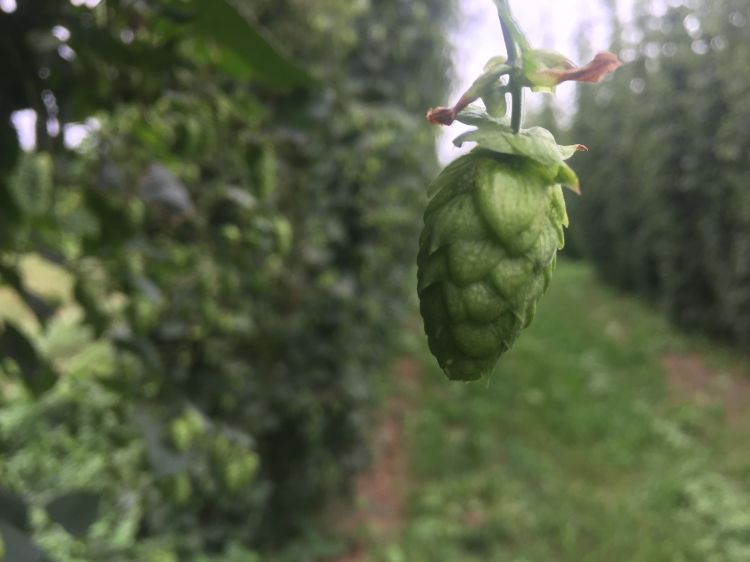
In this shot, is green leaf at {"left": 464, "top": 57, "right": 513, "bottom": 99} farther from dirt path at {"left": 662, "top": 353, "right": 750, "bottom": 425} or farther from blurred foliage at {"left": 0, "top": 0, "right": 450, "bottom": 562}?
dirt path at {"left": 662, "top": 353, "right": 750, "bottom": 425}

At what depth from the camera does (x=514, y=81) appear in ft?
1.48

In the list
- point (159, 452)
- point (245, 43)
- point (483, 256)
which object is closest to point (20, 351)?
point (159, 452)

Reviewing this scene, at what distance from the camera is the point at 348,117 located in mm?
3023

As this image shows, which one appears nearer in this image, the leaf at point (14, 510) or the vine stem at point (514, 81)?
the vine stem at point (514, 81)

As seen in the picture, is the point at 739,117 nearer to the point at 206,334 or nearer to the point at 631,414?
the point at 631,414

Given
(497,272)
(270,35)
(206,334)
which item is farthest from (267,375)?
(497,272)

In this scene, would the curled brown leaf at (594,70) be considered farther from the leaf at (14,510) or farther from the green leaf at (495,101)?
the leaf at (14,510)

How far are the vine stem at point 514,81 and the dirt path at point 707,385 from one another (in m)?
5.75

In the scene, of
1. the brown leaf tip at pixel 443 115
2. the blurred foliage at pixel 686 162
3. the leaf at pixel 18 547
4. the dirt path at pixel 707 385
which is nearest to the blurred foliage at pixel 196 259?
the leaf at pixel 18 547

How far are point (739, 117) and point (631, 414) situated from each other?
2677 millimetres

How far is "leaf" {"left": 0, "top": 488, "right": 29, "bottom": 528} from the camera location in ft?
3.14

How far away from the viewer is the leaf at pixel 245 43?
3.02 ft

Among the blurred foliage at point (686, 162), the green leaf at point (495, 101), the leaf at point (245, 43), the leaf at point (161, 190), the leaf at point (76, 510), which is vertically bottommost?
the leaf at point (76, 510)

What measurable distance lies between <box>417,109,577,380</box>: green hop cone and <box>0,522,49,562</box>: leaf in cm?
70
